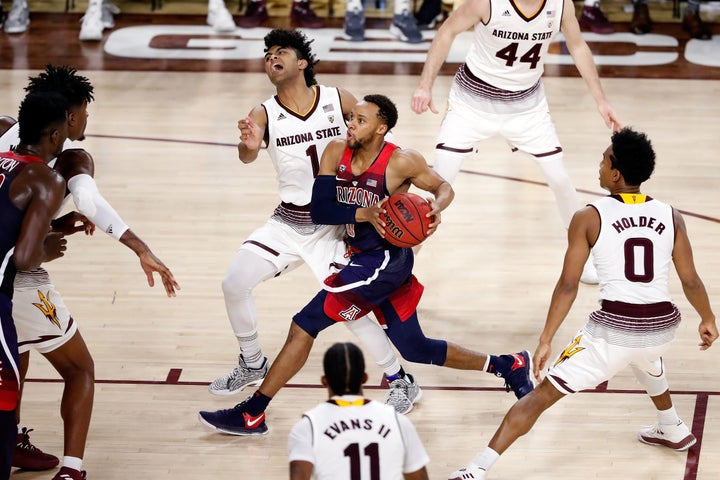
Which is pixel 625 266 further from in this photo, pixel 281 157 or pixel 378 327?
pixel 281 157

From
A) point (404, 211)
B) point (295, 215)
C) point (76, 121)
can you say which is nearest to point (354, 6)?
point (295, 215)

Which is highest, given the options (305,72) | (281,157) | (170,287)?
(305,72)

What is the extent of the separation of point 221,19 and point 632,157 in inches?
382

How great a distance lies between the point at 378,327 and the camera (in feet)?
19.1

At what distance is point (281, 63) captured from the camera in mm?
5996

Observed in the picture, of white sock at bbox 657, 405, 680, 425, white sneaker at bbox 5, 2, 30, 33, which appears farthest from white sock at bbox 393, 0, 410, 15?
white sock at bbox 657, 405, 680, 425

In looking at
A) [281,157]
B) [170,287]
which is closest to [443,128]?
[281,157]

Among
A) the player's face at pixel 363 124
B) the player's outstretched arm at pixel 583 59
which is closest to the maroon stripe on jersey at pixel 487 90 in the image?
the player's outstretched arm at pixel 583 59

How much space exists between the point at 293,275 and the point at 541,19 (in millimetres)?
2479

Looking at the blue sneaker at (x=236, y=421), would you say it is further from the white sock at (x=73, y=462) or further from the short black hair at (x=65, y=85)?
the short black hair at (x=65, y=85)

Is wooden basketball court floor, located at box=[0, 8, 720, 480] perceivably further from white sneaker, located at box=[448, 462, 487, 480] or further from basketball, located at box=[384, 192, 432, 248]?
basketball, located at box=[384, 192, 432, 248]

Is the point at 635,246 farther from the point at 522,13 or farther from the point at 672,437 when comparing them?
the point at 522,13

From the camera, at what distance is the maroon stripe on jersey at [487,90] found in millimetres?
7078

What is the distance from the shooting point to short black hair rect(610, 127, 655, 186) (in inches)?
199
